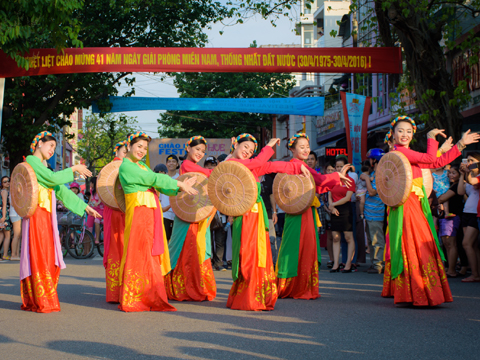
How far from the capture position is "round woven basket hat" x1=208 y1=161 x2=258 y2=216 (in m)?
6.28

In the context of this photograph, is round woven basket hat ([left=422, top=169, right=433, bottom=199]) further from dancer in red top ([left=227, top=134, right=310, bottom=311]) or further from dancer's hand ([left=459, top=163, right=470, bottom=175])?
dancer's hand ([left=459, top=163, right=470, bottom=175])

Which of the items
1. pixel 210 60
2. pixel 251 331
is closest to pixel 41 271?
pixel 251 331

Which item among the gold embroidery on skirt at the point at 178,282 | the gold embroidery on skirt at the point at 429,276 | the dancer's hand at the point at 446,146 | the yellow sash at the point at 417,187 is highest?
the dancer's hand at the point at 446,146

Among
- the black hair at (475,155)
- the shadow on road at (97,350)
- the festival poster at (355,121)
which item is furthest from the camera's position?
the festival poster at (355,121)

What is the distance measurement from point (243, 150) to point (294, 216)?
1.27 meters

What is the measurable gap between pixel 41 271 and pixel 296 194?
3.05m

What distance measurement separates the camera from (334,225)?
9.98m

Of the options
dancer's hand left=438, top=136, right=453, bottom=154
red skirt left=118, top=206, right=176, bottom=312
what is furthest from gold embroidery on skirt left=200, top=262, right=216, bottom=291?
dancer's hand left=438, top=136, right=453, bottom=154

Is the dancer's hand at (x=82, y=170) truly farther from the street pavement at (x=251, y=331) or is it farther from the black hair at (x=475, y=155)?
the black hair at (x=475, y=155)

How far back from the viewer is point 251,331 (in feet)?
16.9

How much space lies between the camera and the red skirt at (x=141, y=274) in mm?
6164

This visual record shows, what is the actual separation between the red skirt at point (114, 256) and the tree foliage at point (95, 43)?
10.4m

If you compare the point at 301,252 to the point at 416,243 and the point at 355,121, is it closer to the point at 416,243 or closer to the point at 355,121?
the point at 416,243

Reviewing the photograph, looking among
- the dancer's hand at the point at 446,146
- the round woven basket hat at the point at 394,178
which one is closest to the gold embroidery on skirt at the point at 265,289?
the round woven basket hat at the point at 394,178
